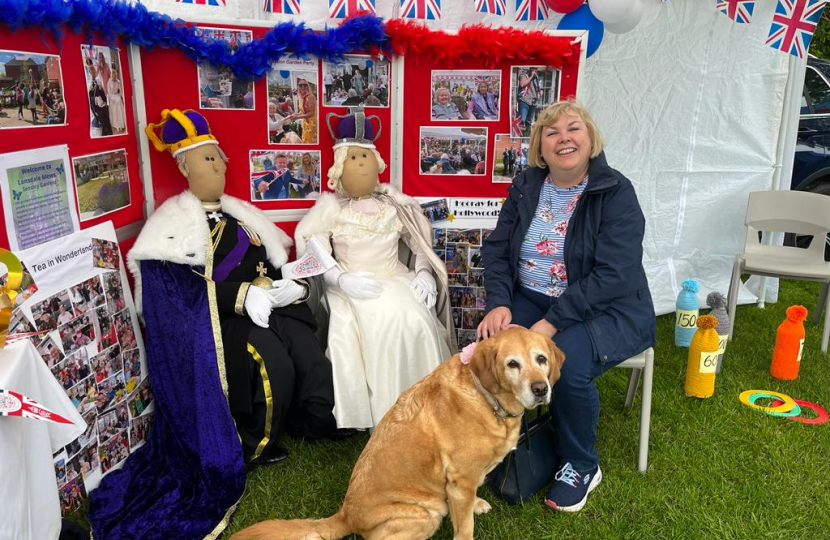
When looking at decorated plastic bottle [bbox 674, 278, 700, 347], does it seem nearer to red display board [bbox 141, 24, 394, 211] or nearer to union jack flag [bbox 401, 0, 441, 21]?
red display board [bbox 141, 24, 394, 211]

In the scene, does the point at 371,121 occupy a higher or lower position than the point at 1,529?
higher

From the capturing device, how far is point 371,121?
12.0ft

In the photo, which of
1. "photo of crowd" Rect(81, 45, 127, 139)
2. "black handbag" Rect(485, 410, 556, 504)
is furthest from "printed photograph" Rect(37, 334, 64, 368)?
"black handbag" Rect(485, 410, 556, 504)

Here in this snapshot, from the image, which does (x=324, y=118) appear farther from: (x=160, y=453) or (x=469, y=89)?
(x=160, y=453)

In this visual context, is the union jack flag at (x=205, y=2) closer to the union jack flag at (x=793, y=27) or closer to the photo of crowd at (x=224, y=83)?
the photo of crowd at (x=224, y=83)

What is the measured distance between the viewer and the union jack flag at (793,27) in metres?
4.55

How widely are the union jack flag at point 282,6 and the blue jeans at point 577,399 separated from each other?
7.99 feet

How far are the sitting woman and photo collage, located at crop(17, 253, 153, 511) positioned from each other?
5.66 feet

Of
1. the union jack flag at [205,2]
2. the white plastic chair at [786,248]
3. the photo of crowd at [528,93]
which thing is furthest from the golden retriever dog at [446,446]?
the white plastic chair at [786,248]

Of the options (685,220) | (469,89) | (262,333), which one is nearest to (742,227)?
(685,220)

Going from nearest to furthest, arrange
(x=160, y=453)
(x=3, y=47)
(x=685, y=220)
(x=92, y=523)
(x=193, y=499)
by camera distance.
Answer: (x=3, y=47) < (x=92, y=523) < (x=193, y=499) < (x=160, y=453) < (x=685, y=220)

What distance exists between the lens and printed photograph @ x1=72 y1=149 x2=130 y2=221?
2.85 meters

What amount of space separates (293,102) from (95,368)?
66.3 inches

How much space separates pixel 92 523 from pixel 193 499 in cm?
41
